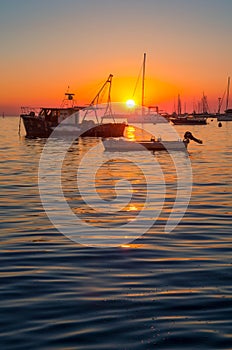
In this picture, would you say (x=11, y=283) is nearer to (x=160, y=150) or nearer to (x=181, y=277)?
(x=181, y=277)

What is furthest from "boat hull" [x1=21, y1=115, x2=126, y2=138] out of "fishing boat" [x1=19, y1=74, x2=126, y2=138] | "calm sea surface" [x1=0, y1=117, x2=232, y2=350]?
"calm sea surface" [x1=0, y1=117, x2=232, y2=350]

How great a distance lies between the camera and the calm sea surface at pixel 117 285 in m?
8.69

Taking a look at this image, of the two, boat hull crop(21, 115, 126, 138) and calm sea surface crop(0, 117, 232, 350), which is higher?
boat hull crop(21, 115, 126, 138)

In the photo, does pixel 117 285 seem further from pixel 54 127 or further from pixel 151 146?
pixel 54 127

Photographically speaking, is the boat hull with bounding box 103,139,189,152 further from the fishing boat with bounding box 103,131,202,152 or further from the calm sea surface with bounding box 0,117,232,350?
the calm sea surface with bounding box 0,117,232,350

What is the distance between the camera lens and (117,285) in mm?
11375

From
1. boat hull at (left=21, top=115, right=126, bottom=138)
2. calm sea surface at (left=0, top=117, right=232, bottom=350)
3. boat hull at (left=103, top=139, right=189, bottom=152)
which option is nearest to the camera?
calm sea surface at (left=0, top=117, right=232, bottom=350)

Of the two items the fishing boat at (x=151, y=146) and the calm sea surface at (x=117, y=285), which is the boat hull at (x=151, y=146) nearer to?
the fishing boat at (x=151, y=146)

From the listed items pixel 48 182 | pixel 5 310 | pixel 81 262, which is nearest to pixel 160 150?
pixel 48 182

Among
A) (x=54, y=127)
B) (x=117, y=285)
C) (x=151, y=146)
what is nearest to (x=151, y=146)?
(x=151, y=146)

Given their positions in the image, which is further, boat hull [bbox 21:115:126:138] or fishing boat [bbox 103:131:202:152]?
boat hull [bbox 21:115:126:138]

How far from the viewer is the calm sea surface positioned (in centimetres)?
869

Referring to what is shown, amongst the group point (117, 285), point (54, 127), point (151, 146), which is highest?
point (54, 127)

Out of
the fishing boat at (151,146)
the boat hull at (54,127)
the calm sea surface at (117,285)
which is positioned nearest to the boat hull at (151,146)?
the fishing boat at (151,146)
